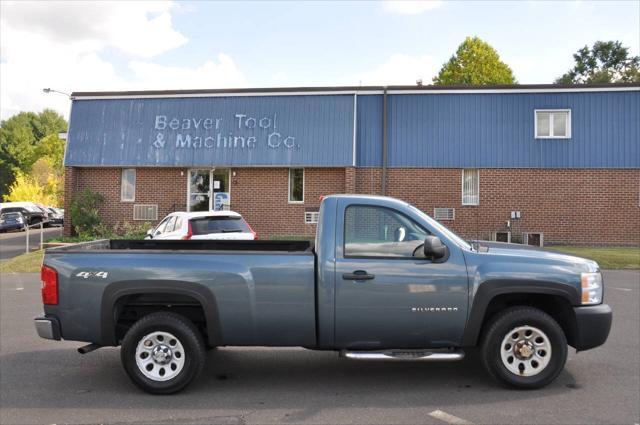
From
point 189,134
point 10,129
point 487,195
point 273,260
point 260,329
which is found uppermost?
point 10,129

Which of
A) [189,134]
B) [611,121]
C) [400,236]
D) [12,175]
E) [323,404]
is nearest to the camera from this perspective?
[323,404]

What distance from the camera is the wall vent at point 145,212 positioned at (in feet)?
68.3

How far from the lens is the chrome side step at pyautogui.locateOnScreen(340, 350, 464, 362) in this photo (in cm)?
493

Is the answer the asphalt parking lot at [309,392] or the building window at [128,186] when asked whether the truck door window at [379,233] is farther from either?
the building window at [128,186]

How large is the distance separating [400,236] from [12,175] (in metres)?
79.8

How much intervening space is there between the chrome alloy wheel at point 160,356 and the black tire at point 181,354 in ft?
0.09

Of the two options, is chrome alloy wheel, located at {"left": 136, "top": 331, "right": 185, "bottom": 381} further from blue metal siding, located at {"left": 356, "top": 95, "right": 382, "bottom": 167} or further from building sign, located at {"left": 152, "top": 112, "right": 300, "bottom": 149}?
blue metal siding, located at {"left": 356, "top": 95, "right": 382, "bottom": 167}

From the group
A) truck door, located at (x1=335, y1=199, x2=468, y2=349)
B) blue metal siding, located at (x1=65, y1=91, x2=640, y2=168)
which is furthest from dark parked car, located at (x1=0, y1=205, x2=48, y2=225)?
truck door, located at (x1=335, y1=199, x2=468, y2=349)

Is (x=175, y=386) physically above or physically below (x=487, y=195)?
below

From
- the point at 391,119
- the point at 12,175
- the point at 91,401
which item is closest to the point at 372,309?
the point at 91,401

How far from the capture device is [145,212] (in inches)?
821

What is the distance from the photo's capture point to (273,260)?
5102 mm

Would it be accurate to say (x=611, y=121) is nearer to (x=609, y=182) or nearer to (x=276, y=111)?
(x=609, y=182)

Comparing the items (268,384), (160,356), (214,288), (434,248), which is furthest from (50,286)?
(434,248)
